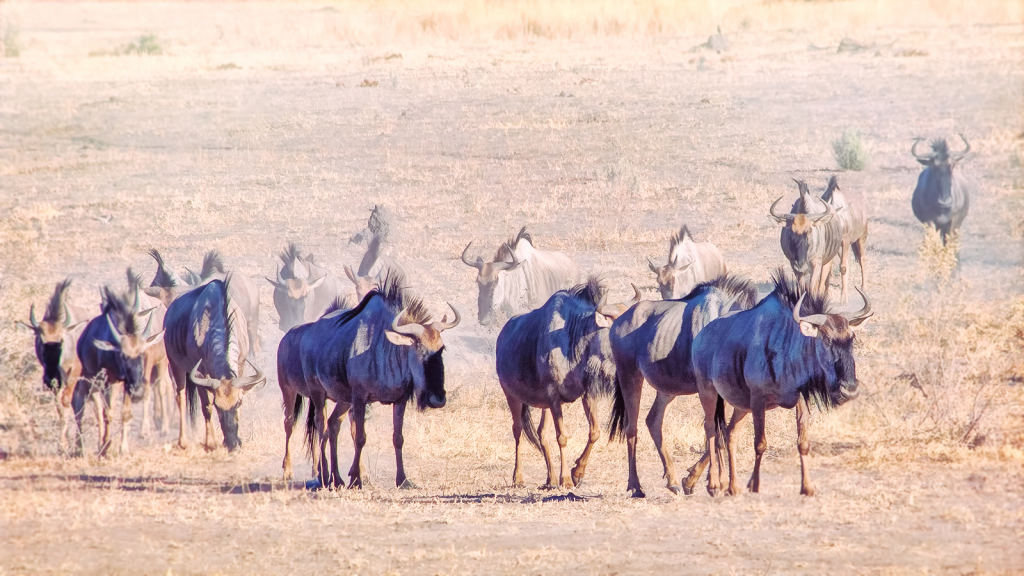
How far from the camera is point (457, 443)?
11719 millimetres

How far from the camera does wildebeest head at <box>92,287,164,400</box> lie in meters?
11.6

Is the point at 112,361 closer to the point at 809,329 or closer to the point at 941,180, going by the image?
the point at 809,329

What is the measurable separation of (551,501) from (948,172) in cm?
1100

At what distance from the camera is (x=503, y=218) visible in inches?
781

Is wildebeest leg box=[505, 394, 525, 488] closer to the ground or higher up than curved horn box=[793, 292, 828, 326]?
closer to the ground

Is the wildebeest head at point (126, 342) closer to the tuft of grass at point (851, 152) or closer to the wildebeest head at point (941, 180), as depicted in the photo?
the wildebeest head at point (941, 180)

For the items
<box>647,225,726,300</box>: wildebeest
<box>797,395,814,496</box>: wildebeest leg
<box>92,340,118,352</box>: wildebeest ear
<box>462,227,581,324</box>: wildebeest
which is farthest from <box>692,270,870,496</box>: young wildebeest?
<box>462,227,581,324</box>: wildebeest

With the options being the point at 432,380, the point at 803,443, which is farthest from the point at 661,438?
the point at 432,380

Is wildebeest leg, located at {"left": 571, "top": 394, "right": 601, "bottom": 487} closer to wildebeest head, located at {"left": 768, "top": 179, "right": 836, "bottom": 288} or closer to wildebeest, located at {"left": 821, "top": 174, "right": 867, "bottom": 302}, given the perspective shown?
wildebeest head, located at {"left": 768, "top": 179, "right": 836, "bottom": 288}

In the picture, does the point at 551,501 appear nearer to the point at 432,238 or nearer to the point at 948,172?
the point at 432,238

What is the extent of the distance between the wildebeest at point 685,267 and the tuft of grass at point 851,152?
22.6ft

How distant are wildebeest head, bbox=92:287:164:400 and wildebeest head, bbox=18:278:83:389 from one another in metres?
0.40

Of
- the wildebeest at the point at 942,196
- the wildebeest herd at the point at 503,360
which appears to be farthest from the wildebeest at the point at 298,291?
the wildebeest at the point at 942,196

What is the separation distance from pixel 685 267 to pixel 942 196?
535cm
